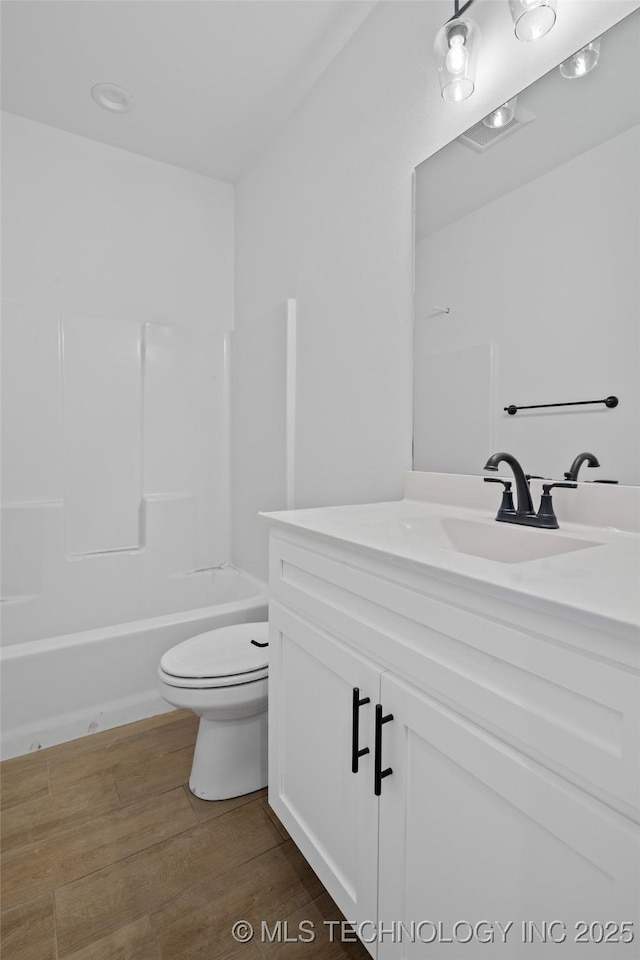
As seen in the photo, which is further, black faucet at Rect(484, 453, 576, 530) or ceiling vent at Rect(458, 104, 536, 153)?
ceiling vent at Rect(458, 104, 536, 153)

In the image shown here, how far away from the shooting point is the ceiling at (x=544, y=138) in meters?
0.99

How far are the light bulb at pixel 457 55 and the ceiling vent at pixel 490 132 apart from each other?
0.13m

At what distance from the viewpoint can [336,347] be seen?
6.06 feet

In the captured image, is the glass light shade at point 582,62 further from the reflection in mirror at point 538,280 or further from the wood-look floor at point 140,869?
the wood-look floor at point 140,869

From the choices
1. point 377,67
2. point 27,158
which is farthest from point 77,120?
point 377,67

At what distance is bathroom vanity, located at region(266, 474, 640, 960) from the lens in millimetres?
518

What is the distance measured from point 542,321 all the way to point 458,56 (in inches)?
27.6

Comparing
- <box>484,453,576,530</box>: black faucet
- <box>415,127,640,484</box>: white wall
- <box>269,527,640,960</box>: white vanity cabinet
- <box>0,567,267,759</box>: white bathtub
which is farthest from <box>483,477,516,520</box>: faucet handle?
<box>0,567,267,759</box>: white bathtub

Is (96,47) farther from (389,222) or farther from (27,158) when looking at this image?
(389,222)

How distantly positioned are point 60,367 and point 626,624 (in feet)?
7.95

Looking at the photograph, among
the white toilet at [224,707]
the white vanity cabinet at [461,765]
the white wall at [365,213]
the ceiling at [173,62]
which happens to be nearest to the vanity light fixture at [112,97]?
the ceiling at [173,62]

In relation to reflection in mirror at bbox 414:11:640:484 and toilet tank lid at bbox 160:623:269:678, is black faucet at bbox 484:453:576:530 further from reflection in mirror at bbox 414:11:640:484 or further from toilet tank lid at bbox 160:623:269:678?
toilet tank lid at bbox 160:623:269:678

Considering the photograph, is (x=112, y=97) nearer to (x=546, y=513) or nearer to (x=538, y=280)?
(x=538, y=280)

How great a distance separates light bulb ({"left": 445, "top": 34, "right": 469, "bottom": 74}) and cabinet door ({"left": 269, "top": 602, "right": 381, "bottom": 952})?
1.41 metres
